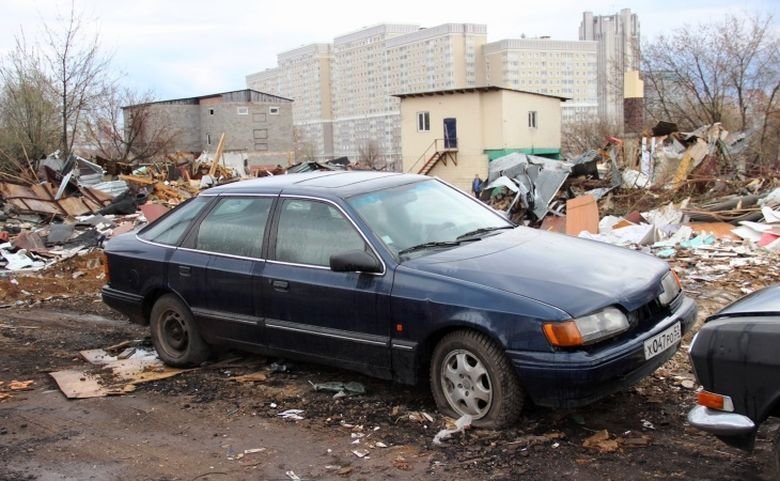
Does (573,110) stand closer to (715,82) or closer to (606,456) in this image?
(715,82)

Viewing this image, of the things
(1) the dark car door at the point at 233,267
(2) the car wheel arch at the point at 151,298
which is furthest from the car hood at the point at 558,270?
(2) the car wheel arch at the point at 151,298

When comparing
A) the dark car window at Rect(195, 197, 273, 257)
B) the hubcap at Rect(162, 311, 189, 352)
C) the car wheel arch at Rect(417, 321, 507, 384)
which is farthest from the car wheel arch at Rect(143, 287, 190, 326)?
the car wheel arch at Rect(417, 321, 507, 384)

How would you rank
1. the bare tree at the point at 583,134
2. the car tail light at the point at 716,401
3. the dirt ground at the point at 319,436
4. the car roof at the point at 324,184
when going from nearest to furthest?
the car tail light at the point at 716,401, the dirt ground at the point at 319,436, the car roof at the point at 324,184, the bare tree at the point at 583,134

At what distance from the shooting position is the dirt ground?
3.71 m

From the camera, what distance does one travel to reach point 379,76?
3231 inches

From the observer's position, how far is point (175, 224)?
597 cm

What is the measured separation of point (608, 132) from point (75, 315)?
47830mm

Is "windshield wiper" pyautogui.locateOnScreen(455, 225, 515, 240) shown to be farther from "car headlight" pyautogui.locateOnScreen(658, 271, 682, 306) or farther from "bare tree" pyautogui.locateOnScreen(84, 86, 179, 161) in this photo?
"bare tree" pyautogui.locateOnScreen(84, 86, 179, 161)

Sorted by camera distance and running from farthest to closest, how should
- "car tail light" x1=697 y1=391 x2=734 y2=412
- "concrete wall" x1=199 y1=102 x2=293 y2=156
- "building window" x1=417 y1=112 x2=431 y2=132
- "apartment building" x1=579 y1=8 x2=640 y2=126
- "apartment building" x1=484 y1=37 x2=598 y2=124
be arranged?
"apartment building" x1=484 y1=37 x2=598 y2=124 < "concrete wall" x1=199 y1=102 x2=293 y2=156 < "apartment building" x1=579 y1=8 x2=640 y2=126 < "building window" x1=417 y1=112 x2=431 y2=132 < "car tail light" x1=697 y1=391 x2=734 y2=412

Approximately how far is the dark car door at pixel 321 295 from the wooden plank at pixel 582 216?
8147mm

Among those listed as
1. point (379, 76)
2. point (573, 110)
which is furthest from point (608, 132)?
point (379, 76)

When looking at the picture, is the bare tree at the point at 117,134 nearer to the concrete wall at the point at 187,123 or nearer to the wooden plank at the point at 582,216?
the wooden plank at the point at 582,216

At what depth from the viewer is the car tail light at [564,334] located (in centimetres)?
374

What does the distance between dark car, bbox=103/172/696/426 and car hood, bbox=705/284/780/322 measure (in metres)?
0.67
